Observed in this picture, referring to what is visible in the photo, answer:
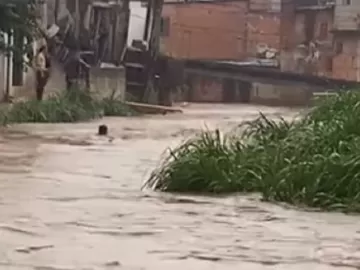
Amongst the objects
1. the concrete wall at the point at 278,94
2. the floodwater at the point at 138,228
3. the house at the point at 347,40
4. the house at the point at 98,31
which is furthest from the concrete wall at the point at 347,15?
the floodwater at the point at 138,228

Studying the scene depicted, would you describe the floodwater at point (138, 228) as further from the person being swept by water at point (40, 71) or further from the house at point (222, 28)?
the house at point (222, 28)

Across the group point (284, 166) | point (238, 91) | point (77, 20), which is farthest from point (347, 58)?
point (284, 166)

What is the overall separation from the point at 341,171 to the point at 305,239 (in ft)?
4.39

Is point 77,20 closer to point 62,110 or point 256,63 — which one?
point 256,63

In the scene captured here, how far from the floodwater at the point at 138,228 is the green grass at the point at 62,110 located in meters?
5.65

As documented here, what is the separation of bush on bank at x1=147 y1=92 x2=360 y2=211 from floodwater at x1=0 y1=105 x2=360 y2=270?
8.7 inches

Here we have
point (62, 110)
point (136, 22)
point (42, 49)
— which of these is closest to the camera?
point (62, 110)

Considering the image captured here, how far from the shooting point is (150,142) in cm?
991

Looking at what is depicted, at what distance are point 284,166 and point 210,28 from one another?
16.5 meters

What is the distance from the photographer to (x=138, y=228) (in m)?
4.39

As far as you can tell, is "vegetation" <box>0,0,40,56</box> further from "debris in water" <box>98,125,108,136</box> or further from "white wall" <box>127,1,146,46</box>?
"white wall" <box>127,1,146,46</box>

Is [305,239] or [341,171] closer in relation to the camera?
[305,239]

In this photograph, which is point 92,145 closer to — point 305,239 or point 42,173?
point 42,173

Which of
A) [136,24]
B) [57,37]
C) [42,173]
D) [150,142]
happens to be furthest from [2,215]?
[136,24]
